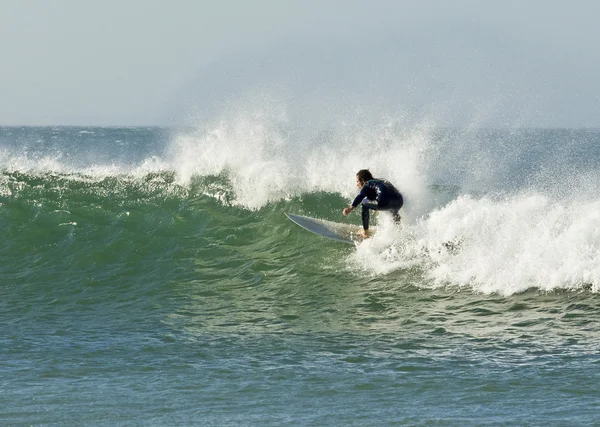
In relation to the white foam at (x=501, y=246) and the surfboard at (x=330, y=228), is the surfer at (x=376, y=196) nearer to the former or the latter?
the white foam at (x=501, y=246)

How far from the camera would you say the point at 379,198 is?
44.5ft

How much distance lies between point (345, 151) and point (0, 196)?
7.98 metres

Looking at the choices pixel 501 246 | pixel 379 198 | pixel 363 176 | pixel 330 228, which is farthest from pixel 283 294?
pixel 501 246

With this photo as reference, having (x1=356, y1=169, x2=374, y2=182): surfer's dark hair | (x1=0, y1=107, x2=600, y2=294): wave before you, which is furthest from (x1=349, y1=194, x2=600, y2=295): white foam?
(x1=356, y1=169, x2=374, y2=182): surfer's dark hair

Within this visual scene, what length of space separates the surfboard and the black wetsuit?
0.63 meters

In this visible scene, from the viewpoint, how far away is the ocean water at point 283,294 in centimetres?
749

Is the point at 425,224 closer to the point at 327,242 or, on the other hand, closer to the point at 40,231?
the point at 327,242

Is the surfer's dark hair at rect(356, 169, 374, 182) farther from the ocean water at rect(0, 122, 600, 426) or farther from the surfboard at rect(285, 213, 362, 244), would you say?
the surfboard at rect(285, 213, 362, 244)

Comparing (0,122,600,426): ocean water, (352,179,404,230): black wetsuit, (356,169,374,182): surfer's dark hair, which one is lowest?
(0,122,600,426): ocean water

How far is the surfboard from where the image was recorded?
47.2 feet

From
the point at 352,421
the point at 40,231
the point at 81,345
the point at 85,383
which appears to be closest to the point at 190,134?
the point at 40,231

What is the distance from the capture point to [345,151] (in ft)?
65.3

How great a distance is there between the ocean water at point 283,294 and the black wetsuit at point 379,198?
37 cm

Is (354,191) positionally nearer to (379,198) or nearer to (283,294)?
(379,198)
